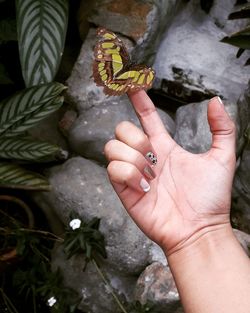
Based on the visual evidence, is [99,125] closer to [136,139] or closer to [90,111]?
[90,111]

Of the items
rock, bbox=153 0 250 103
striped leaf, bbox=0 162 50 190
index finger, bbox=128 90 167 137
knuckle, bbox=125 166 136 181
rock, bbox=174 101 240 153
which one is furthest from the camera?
rock, bbox=153 0 250 103

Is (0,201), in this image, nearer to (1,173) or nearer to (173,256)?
(1,173)

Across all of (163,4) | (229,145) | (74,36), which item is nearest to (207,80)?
→ (163,4)

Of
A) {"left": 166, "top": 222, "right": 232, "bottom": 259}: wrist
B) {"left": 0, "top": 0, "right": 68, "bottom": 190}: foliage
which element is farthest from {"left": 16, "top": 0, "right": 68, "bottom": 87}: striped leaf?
{"left": 166, "top": 222, "right": 232, "bottom": 259}: wrist

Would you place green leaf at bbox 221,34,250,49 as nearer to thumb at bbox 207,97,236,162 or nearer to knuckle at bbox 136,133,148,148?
thumb at bbox 207,97,236,162

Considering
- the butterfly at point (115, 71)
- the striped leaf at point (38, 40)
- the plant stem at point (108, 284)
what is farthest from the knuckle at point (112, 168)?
the plant stem at point (108, 284)

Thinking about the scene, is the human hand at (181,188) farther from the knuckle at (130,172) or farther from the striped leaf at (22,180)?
the striped leaf at (22,180)
